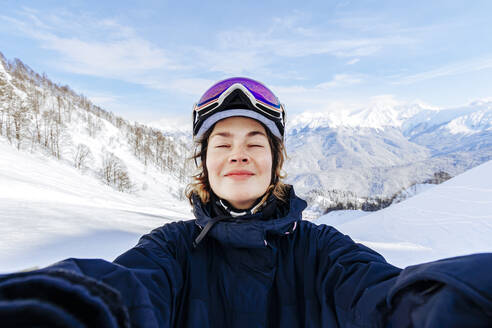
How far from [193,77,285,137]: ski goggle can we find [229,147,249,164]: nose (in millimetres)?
397

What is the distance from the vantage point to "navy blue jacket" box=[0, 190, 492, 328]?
1.95 feet

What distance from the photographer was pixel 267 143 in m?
1.89

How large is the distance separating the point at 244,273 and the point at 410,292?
91 cm

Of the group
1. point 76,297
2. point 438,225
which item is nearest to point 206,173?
point 76,297

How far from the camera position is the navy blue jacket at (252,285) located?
594 millimetres

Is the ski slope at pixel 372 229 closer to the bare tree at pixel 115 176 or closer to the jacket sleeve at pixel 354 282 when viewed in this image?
the jacket sleeve at pixel 354 282

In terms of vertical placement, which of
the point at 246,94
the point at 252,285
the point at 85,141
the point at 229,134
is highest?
the point at 85,141

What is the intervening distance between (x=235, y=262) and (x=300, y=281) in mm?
411

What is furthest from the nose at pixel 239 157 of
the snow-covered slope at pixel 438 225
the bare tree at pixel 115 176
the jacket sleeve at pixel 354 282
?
the bare tree at pixel 115 176

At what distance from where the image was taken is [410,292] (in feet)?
2.70

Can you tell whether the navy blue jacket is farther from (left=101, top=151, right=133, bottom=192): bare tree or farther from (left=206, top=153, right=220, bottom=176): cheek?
(left=101, top=151, right=133, bottom=192): bare tree

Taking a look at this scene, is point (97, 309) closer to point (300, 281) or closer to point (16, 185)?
point (300, 281)

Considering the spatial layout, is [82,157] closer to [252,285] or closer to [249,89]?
[249,89]

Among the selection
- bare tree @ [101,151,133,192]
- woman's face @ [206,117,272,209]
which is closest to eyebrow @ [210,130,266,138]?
woman's face @ [206,117,272,209]
